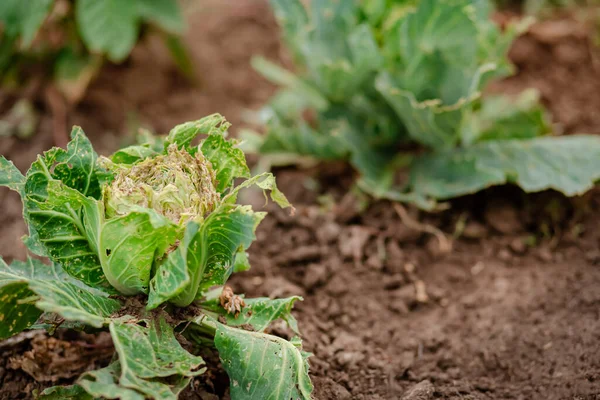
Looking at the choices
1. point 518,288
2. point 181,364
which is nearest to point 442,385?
point 518,288

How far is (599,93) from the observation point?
363cm

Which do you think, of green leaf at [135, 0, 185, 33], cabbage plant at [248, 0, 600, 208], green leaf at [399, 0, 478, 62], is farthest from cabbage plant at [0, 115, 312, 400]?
green leaf at [135, 0, 185, 33]

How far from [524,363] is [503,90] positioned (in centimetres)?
213

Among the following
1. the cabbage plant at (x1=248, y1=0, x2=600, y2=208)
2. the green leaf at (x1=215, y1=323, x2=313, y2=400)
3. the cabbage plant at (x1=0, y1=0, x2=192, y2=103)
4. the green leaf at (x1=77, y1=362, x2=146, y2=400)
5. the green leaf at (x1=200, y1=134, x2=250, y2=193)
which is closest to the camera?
the green leaf at (x1=77, y1=362, x2=146, y2=400)

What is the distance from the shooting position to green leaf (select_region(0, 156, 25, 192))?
5.73 ft

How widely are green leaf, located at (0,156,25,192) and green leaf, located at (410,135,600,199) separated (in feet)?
5.96

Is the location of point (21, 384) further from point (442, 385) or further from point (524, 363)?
point (524, 363)

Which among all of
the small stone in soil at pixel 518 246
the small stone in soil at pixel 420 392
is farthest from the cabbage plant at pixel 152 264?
the small stone in soil at pixel 518 246

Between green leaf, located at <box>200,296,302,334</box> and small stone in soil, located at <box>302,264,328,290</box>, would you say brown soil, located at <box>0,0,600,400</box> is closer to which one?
small stone in soil, located at <box>302,264,328,290</box>

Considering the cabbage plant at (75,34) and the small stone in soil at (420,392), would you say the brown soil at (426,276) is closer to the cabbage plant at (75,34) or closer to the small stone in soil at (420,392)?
the small stone in soil at (420,392)

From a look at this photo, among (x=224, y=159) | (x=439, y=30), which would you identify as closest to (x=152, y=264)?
(x=224, y=159)

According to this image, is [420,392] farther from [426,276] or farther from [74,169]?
[74,169]

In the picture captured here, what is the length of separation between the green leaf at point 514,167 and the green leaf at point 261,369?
1.40 meters

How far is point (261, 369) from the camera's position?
5.66 ft
